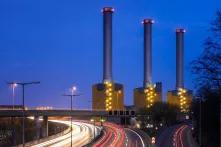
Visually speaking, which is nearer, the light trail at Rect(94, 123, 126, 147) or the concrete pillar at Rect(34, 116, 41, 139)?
the light trail at Rect(94, 123, 126, 147)

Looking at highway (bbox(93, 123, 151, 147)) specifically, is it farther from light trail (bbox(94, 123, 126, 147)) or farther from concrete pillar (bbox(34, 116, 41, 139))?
concrete pillar (bbox(34, 116, 41, 139))

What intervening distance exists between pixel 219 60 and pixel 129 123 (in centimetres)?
14774

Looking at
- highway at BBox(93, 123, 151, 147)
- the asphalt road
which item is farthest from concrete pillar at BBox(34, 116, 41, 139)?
the asphalt road

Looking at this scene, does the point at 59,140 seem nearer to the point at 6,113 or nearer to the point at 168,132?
the point at 6,113

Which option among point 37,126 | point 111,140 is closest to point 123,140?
point 111,140

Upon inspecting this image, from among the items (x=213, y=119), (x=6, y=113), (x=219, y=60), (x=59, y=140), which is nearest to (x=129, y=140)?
(x=59, y=140)

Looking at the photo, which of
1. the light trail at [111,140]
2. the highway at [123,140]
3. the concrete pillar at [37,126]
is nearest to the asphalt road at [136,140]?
the highway at [123,140]

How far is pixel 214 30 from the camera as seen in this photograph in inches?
1724

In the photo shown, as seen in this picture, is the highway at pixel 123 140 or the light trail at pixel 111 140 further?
the light trail at pixel 111 140

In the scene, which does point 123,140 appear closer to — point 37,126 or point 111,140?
point 111,140

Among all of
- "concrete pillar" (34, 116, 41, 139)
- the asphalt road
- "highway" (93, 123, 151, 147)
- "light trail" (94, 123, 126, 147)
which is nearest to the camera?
the asphalt road

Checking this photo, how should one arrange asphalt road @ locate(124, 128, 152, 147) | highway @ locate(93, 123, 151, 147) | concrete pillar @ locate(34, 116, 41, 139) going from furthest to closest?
concrete pillar @ locate(34, 116, 41, 139), highway @ locate(93, 123, 151, 147), asphalt road @ locate(124, 128, 152, 147)

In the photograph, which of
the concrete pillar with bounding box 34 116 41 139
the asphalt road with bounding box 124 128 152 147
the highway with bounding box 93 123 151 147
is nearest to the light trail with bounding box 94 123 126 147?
the highway with bounding box 93 123 151 147

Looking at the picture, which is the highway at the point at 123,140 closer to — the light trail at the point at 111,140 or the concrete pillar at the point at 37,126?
the light trail at the point at 111,140
